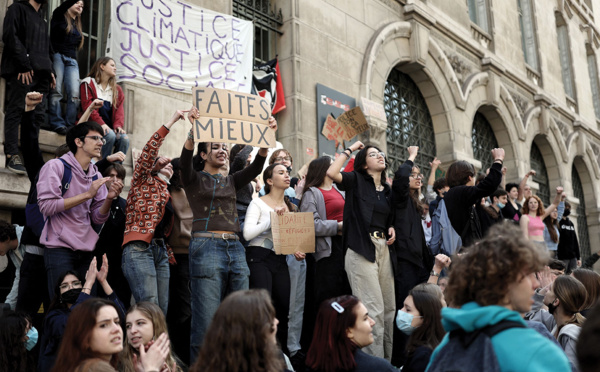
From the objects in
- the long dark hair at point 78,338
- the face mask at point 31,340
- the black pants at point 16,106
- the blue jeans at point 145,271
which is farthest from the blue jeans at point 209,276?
the black pants at point 16,106

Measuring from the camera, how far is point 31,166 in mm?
4910

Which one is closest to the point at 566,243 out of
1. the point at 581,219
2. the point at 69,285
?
the point at 69,285

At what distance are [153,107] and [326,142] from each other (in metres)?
3.44

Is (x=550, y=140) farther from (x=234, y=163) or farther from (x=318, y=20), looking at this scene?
(x=234, y=163)

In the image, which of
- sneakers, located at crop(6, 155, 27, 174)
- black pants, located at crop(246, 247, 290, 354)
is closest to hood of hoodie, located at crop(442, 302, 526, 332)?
black pants, located at crop(246, 247, 290, 354)

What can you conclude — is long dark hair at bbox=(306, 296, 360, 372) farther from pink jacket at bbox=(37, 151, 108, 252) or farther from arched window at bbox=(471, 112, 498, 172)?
arched window at bbox=(471, 112, 498, 172)

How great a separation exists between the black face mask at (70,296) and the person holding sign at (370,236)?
7.40 feet

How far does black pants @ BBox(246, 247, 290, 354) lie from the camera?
5.08 meters

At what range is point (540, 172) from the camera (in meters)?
18.3

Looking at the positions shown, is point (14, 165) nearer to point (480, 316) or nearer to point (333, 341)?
point (333, 341)

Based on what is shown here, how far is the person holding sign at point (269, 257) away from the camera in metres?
5.11

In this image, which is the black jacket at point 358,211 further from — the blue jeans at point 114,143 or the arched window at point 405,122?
the arched window at point 405,122

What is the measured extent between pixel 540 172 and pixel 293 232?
1526 centimetres

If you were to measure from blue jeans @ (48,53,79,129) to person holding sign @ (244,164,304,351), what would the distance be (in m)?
2.36
